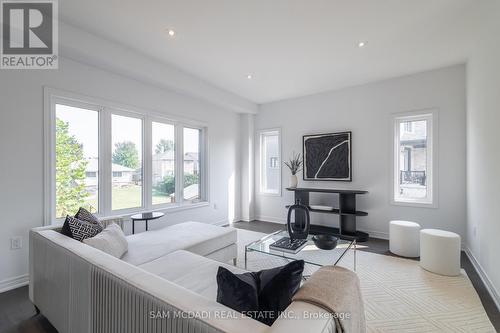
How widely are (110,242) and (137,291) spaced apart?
3.99 feet

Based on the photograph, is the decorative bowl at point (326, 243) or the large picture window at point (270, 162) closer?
the decorative bowl at point (326, 243)

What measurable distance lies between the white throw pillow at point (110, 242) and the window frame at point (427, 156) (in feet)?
14.2

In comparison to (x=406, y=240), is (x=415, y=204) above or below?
above

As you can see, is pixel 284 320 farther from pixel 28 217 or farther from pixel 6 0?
pixel 6 0

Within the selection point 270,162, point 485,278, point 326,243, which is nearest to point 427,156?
point 485,278

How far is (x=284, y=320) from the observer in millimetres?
888

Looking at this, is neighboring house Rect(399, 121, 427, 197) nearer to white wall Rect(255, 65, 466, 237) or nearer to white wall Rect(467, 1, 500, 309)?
white wall Rect(255, 65, 466, 237)

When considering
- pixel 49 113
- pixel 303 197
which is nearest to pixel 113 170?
pixel 49 113

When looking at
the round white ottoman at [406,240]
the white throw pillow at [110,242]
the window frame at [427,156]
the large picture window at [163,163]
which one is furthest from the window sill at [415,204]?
the white throw pillow at [110,242]

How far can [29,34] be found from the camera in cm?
251

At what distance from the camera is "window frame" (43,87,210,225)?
110 inches

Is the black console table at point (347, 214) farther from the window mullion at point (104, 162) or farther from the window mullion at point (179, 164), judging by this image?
the window mullion at point (104, 162)

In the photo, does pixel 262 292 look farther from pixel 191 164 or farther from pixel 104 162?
pixel 191 164

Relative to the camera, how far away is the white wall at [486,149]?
2.24 metres
